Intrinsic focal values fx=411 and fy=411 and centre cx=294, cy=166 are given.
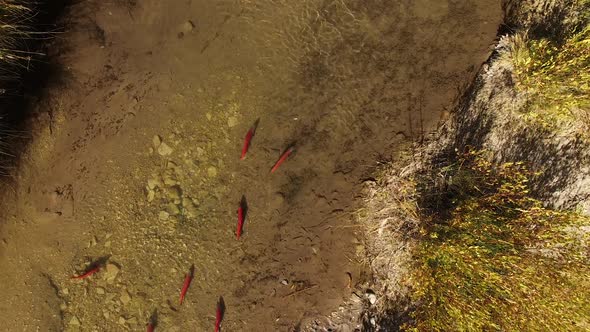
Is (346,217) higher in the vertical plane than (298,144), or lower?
lower

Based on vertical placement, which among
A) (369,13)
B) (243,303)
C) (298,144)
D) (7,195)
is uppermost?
(369,13)

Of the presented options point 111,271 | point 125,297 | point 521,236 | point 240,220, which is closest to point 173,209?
point 240,220

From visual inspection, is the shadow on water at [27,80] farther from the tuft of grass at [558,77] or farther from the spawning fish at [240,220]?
the tuft of grass at [558,77]

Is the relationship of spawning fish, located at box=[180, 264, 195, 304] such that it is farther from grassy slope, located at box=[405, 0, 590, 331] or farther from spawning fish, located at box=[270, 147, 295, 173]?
grassy slope, located at box=[405, 0, 590, 331]

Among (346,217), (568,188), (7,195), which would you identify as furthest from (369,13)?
(7,195)

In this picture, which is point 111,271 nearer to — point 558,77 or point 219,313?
point 219,313

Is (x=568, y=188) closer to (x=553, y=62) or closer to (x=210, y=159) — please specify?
(x=553, y=62)

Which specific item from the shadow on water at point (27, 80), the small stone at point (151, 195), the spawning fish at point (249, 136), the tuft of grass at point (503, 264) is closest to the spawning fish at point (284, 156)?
the spawning fish at point (249, 136)
